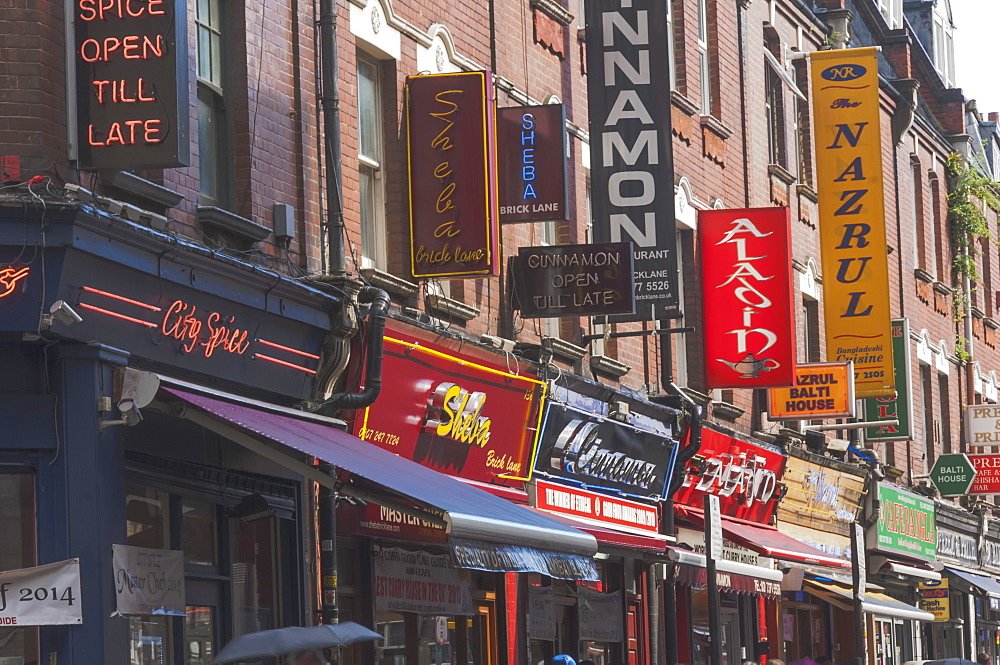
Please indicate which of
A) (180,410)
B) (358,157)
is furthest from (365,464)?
(358,157)

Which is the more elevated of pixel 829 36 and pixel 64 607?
pixel 829 36

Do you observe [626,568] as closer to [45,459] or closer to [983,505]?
[45,459]

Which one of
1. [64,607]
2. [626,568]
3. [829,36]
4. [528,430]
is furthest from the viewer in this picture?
[829,36]

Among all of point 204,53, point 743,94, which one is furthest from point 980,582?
point 204,53

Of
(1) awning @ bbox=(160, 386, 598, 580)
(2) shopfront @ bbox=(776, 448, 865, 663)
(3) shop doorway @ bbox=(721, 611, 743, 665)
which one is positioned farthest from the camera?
(2) shopfront @ bbox=(776, 448, 865, 663)

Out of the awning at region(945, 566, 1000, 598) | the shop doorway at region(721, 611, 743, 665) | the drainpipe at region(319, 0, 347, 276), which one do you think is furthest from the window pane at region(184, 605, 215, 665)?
the awning at region(945, 566, 1000, 598)

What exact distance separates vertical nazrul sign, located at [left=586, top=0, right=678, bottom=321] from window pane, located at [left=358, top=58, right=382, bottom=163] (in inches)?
157

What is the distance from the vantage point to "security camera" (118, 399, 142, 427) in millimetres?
10922

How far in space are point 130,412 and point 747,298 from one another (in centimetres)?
1293

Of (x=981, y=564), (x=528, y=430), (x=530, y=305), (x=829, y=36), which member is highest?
(x=829, y=36)

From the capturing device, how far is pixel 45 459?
35.7ft

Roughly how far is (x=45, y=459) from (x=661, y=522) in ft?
39.1

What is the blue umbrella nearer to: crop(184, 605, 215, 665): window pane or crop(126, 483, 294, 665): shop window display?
crop(126, 483, 294, 665): shop window display

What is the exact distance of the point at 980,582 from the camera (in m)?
33.4
